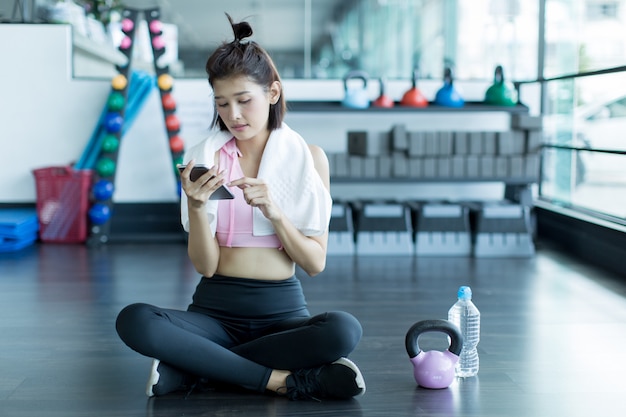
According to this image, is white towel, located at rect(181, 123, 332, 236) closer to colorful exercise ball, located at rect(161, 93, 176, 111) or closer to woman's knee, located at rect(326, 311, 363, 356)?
woman's knee, located at rect(326, 311, 363, 356)

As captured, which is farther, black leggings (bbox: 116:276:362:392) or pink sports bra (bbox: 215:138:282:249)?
pink sports bra (bbox: 215:138:282:249)

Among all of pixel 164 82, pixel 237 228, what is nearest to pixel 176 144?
pixel 164 82

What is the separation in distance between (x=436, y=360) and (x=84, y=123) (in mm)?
3393

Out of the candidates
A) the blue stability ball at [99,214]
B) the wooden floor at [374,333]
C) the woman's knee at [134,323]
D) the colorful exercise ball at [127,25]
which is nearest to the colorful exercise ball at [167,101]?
the colorful exercise ball at [127,25]

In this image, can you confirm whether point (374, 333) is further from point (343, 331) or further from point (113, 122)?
point (113, 122)

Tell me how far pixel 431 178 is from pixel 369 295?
1.34 m

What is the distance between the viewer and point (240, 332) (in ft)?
6.51

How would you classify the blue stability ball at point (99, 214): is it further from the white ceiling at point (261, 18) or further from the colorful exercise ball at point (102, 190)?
the white ceiling at point (261, 18)

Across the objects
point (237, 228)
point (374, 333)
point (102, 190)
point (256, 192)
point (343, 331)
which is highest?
point (256, 192)

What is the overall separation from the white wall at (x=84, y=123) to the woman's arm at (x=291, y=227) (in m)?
2.59

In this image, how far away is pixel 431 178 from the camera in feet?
14.1

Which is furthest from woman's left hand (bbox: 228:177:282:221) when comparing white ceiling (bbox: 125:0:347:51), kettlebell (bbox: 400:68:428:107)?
white ceiling (bbox: 125:0:347:51)

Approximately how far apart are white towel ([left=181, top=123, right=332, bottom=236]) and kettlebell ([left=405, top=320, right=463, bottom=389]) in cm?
39

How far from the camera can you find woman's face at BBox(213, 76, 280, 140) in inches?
73.6
